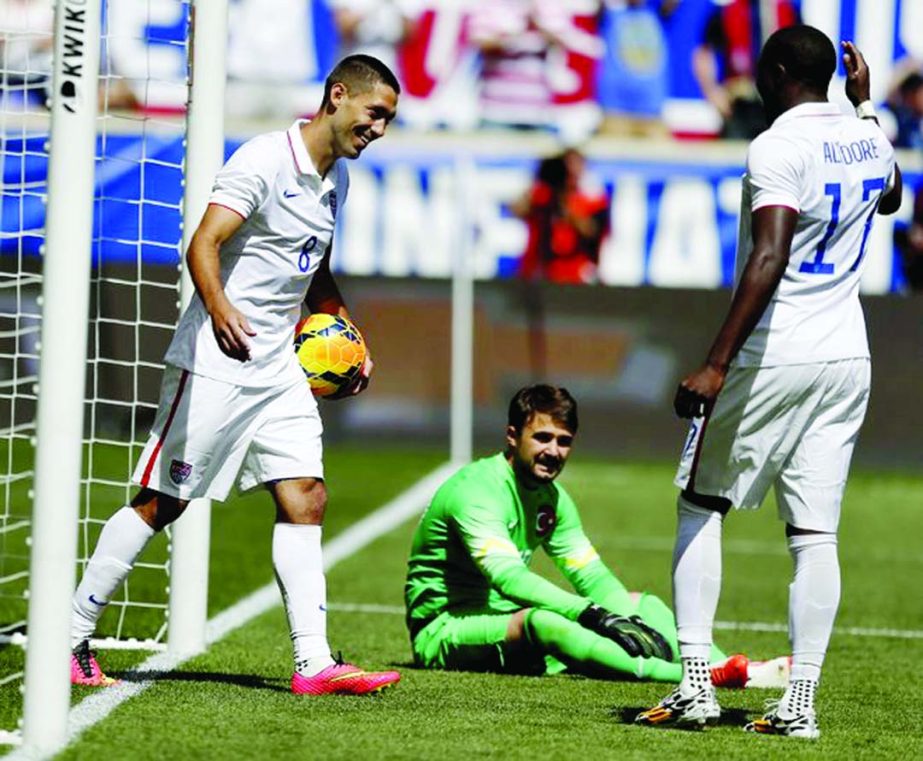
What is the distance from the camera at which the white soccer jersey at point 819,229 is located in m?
5.77

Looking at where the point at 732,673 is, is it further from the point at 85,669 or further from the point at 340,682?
the point at 85,669

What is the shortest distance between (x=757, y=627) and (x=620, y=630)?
2461 millimetres

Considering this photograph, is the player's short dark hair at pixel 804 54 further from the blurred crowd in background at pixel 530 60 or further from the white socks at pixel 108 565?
the blurred crowd in background at pixel 530 60

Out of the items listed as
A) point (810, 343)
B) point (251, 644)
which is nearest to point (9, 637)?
point (251, 644)

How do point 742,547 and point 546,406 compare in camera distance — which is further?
point 742,547

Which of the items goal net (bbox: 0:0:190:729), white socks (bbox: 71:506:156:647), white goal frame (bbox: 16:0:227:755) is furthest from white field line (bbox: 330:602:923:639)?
white goal frame (bbox: 16:0:227:755)

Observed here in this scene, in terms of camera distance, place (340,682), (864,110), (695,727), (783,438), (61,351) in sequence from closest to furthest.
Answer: (61,351) < (783,438) < (695,727) < (864,110) < (340,682)

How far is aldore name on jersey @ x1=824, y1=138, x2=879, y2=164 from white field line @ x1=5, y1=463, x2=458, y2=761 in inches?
105

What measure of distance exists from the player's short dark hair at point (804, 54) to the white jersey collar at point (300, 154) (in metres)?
1.48

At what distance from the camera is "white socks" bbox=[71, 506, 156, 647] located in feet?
21.2

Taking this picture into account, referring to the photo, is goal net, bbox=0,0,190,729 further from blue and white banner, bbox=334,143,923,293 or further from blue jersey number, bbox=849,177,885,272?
blue jersey number, bbox=849,177,885,272

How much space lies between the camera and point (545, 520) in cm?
752

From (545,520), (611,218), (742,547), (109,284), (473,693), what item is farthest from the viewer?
(611,218)

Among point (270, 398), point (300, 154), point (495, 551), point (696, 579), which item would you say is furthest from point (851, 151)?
point (495, 551)
